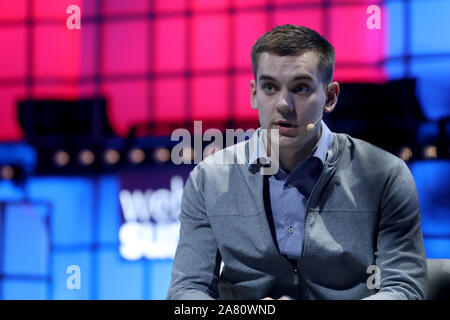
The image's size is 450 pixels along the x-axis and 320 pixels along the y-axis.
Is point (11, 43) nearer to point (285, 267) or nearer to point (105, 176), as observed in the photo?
point (105, 176)

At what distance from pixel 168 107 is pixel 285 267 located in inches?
67.4

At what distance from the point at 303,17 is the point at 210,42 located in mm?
552

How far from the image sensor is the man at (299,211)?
1.48 meters

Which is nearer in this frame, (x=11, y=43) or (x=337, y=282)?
(x=337, y=282)

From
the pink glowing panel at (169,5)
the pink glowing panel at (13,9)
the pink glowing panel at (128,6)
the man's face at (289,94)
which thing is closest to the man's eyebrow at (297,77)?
the man's face at (289,94)

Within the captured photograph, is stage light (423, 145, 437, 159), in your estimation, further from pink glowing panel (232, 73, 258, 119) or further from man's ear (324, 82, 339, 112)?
man's ear (324, 82, 339, 112)

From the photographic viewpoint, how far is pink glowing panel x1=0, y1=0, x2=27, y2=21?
3.20 m

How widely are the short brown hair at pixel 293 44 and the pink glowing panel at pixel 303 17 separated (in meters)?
1.30

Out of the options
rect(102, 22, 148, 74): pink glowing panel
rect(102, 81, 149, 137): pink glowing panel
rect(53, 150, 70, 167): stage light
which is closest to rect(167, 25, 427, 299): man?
rect(102, 81, 149, 137): pink glowing panel

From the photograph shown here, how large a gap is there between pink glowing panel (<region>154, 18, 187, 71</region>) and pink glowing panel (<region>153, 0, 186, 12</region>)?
6 cm

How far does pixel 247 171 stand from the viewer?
1614 mm

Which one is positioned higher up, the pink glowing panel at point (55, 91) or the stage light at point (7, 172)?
the pink glowing panel at point (55, 91)

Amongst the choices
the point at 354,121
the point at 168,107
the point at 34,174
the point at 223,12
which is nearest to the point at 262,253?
the point at 354,121

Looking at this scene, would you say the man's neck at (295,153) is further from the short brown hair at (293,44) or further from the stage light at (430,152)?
the stage light at (430,152)
